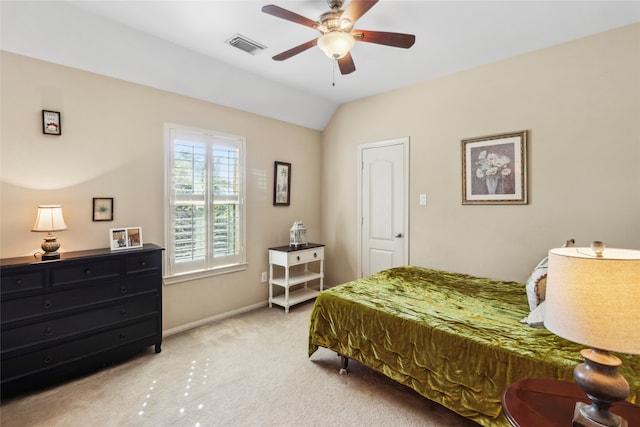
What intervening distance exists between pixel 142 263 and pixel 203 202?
0.94 metres

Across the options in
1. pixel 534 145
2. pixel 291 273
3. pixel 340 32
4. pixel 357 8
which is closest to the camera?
pixel 357 8

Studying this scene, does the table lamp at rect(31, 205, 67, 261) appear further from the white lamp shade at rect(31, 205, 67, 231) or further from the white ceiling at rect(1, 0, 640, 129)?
the white ceiling at rect(1, 0, 640, 129)

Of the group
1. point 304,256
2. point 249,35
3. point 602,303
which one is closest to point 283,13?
point 249,35

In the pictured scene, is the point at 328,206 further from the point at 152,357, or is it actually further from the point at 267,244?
the point at 152,357

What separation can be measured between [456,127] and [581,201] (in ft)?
4.32

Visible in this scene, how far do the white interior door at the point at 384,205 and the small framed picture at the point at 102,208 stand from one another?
9.32ft

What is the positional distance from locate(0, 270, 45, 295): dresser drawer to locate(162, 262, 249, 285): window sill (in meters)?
1.02

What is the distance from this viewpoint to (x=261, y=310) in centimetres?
373

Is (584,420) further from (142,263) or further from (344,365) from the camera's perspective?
(142,263)

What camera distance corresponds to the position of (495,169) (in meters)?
2.99

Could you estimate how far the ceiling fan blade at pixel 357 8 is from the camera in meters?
1.65

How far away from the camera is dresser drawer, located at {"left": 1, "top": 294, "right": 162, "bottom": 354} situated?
1.98m

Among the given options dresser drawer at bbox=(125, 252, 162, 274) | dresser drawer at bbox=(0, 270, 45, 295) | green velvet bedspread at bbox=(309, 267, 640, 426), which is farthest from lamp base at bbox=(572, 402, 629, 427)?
dresser drawer at bbox=(0, 270, 45, 295)

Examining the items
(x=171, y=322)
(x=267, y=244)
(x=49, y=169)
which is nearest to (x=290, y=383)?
(x=171, y=322)
